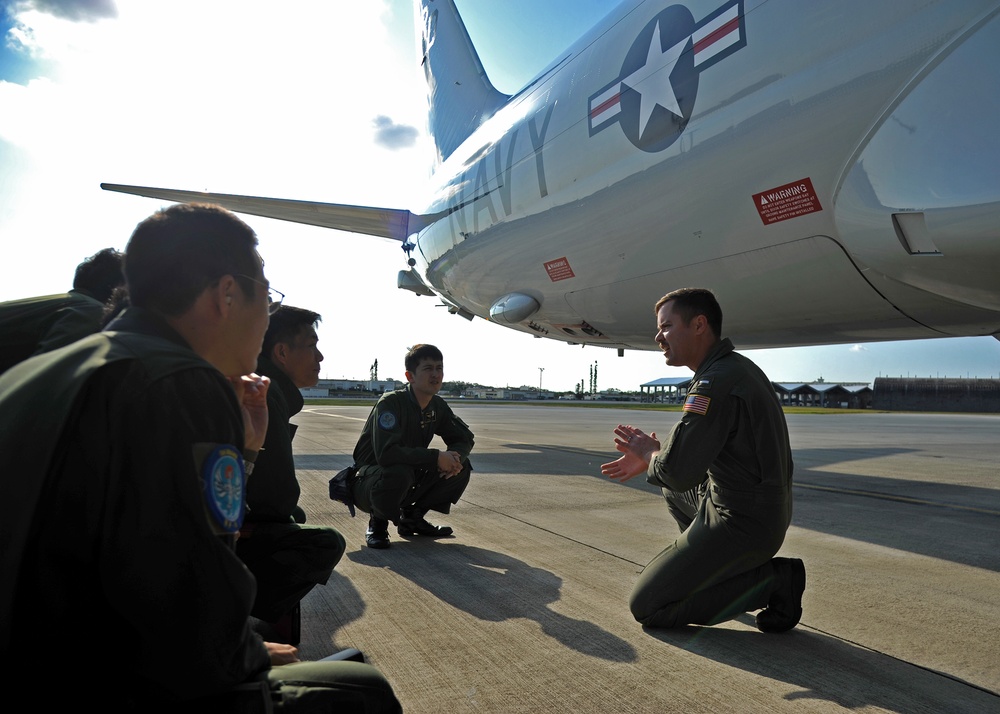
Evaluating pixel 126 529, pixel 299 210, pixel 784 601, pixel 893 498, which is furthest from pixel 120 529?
pixel 299 210

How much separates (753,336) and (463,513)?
442 centimetres

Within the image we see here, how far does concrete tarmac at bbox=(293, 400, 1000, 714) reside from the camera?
2.21 m

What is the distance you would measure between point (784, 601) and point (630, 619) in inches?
26.8

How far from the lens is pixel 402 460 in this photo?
4375 mm

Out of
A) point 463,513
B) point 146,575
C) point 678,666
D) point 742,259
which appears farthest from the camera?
point 742,259

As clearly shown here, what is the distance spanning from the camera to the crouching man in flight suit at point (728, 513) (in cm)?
282

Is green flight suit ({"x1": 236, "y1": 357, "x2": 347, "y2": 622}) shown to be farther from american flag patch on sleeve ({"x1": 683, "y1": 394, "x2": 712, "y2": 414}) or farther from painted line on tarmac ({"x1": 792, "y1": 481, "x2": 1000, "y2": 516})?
painted line on tarmac ({"x1": 792, "y1": 481, "x2": 1000, "y2": 516})

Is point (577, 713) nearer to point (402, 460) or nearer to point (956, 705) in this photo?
point (956, 705)

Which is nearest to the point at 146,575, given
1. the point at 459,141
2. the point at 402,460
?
the point at 402,460

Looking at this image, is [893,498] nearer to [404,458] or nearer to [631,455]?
[631,455]

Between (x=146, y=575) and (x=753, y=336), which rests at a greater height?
(x=753, y=336)

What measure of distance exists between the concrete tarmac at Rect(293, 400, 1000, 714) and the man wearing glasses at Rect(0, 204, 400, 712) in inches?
46.3

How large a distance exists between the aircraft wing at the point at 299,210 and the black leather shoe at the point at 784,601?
11.3 metres

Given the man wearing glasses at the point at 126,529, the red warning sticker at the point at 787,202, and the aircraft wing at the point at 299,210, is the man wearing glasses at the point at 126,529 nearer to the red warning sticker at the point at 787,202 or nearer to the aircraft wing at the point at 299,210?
the red warning sticker at the point at 787,202
